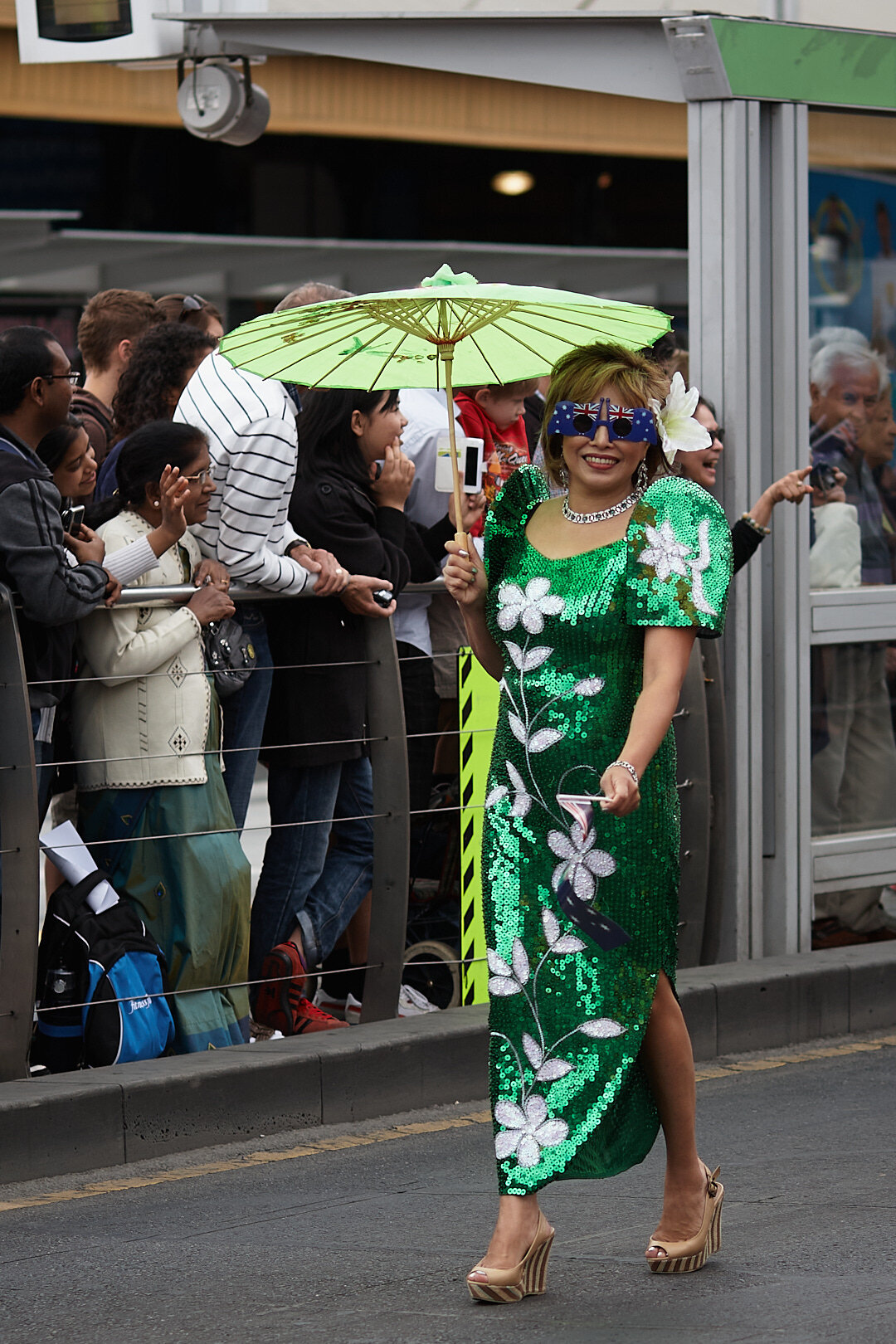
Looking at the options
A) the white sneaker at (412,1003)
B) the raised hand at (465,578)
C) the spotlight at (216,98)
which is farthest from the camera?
the spotlight at (216,98)

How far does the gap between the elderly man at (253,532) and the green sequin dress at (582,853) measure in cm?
202

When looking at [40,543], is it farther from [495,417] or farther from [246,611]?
[495,417]

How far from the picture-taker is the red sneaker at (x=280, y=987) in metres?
6.57

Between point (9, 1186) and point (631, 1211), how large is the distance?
1.52 m

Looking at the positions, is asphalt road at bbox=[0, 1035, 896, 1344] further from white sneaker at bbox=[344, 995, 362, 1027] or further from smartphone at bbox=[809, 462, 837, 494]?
smartphone at bbox=[809, 462, 837, 494]

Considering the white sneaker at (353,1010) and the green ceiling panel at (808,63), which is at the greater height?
the green ceiling panel at (808,63)

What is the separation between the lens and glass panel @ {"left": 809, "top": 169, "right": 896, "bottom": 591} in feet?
25.6

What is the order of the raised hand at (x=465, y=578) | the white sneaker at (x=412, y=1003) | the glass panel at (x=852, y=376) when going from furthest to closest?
the glass panel at (x=852, y=376)
the white sneaker at (x=412, y=1003)
the raised hand at (x=465, y=578)

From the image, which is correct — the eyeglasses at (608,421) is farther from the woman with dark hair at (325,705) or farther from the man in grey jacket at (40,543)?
the woman with dark hair at (325,705)

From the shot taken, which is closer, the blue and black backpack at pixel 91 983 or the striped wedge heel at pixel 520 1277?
the striped wedge heel at pixel 520 1277

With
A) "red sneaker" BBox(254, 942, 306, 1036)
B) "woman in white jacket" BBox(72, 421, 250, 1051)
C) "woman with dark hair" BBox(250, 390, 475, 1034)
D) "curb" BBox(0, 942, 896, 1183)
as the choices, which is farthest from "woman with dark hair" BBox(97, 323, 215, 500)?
"curb" BBox(0, 942, 896, 1183)

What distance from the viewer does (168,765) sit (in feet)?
20.0

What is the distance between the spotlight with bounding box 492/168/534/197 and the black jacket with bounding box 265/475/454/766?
14.0 meters

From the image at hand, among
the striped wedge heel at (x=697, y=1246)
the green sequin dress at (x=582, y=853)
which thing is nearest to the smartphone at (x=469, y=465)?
the green sequin dress at (x=582, y=853)
